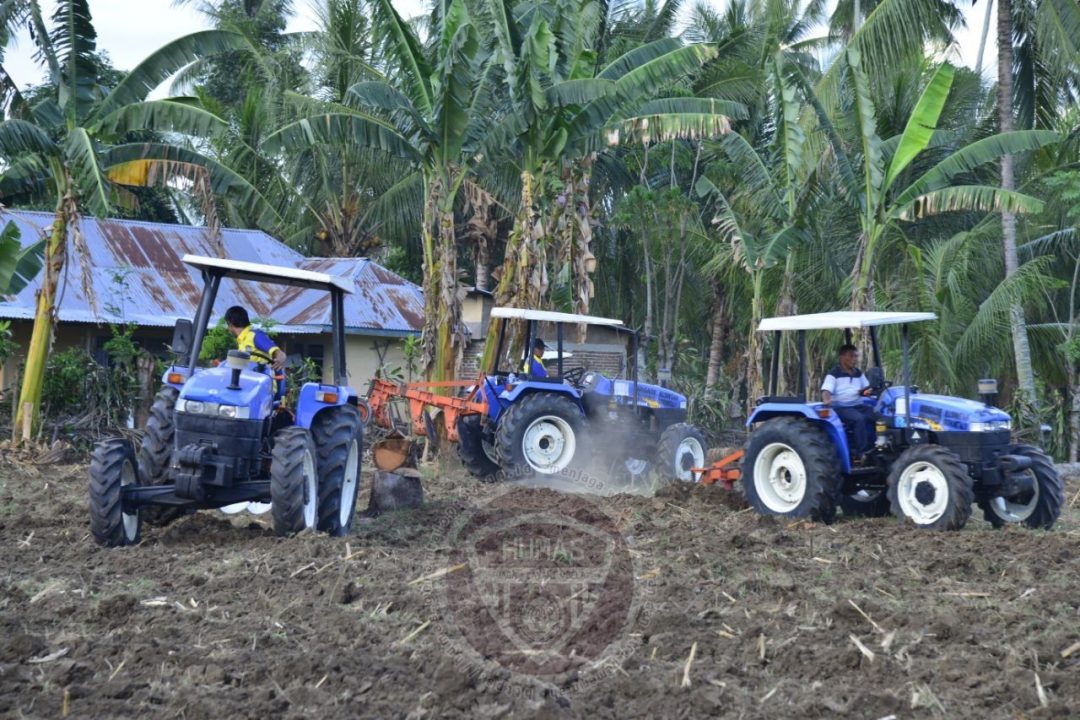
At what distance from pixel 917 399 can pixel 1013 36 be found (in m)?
13.2

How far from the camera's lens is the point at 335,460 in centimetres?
984

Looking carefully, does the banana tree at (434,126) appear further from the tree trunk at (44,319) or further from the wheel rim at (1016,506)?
the wheel rim at (1016,506)

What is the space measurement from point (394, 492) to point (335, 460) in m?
2.16

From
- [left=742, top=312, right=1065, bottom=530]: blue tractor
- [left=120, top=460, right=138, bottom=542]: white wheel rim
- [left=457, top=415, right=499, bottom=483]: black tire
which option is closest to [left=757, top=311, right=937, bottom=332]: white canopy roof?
[left=742, top=312, right=1065, bottom=530]: blue tractor

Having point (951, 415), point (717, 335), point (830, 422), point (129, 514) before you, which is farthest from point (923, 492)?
point (717, 335)

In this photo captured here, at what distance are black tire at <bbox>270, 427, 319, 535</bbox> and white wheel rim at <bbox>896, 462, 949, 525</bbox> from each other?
5125 mm

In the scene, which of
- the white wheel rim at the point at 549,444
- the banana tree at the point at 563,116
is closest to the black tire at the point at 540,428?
the white wheel rim at the point at 549,444

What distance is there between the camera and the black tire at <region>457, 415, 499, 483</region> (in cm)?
1533

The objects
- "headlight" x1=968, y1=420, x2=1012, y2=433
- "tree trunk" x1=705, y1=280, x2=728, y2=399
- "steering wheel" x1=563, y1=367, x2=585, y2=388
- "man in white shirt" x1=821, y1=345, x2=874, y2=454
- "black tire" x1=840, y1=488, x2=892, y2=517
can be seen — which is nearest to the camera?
"headlight" x1=968, y1=420, x2=1012, y2=433

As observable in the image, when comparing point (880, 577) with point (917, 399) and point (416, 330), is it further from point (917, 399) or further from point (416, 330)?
point (416, 330)

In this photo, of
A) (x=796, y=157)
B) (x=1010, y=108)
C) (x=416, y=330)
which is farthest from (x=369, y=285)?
(x=1010, y=108)

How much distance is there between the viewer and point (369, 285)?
25.8m

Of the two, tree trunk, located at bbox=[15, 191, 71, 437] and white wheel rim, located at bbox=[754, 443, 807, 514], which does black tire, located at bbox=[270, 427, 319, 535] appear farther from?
tree trunk, located at bbox=[15, 191, 71, 437]

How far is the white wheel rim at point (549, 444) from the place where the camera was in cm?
1458
